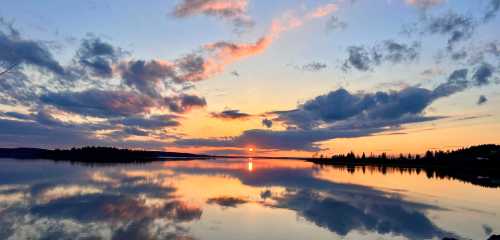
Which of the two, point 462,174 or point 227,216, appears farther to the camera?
point 462,174

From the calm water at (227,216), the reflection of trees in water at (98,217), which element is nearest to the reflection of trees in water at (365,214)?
the calm water at (227,216)

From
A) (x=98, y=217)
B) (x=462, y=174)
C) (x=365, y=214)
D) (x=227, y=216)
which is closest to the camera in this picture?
(x=98, y=217)

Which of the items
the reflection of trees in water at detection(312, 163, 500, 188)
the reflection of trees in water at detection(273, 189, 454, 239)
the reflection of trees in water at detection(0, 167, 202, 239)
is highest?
the reflection of trees in water at detection(0, 167, 202, 239)

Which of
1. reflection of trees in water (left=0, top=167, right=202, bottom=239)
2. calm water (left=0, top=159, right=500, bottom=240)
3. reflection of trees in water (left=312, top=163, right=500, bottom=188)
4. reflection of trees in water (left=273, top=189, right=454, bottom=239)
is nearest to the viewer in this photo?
reflection of trees in water (left=0, top=167, right=202, bottom=239)

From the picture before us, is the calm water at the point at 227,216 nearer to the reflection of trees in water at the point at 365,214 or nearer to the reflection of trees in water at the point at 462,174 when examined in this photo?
the reflection of trees in water at the point at 365,214

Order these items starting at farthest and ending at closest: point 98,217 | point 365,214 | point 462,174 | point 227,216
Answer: point 462,174, point 365,214, point 227,216, point 98,217

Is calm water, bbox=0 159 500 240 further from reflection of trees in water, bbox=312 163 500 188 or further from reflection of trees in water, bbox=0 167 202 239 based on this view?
reflection of trees in water, bbox=312 163 500 188

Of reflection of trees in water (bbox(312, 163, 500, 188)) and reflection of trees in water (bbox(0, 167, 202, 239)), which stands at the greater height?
reflection of trees in water (bbox(0, 167, 202, 239))

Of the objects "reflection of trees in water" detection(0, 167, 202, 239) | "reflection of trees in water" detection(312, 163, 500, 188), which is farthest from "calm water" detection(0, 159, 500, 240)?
"reflection of trees in water" detection(312, 163, 500, 188)

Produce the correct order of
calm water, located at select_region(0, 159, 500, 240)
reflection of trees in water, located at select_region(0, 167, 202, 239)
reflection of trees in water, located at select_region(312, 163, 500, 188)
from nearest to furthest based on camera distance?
reflection of trees in water, located at select_region(0, 167, 202, 239)
calm water, located at select_region(0, 159, 500, 240)
reflection of trees in water, located at select_region(312, 163, 500, 188)

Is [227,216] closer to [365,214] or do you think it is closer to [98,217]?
[98,217]

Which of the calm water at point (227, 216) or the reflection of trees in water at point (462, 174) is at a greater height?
the calm water at point (227, 216)

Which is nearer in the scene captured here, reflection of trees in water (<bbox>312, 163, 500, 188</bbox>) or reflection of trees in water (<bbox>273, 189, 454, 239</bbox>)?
reflection of trees in water (<bbox>273, 189, 454, 239</bbox>)

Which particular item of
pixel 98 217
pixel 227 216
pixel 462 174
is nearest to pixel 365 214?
pixel 227 216
